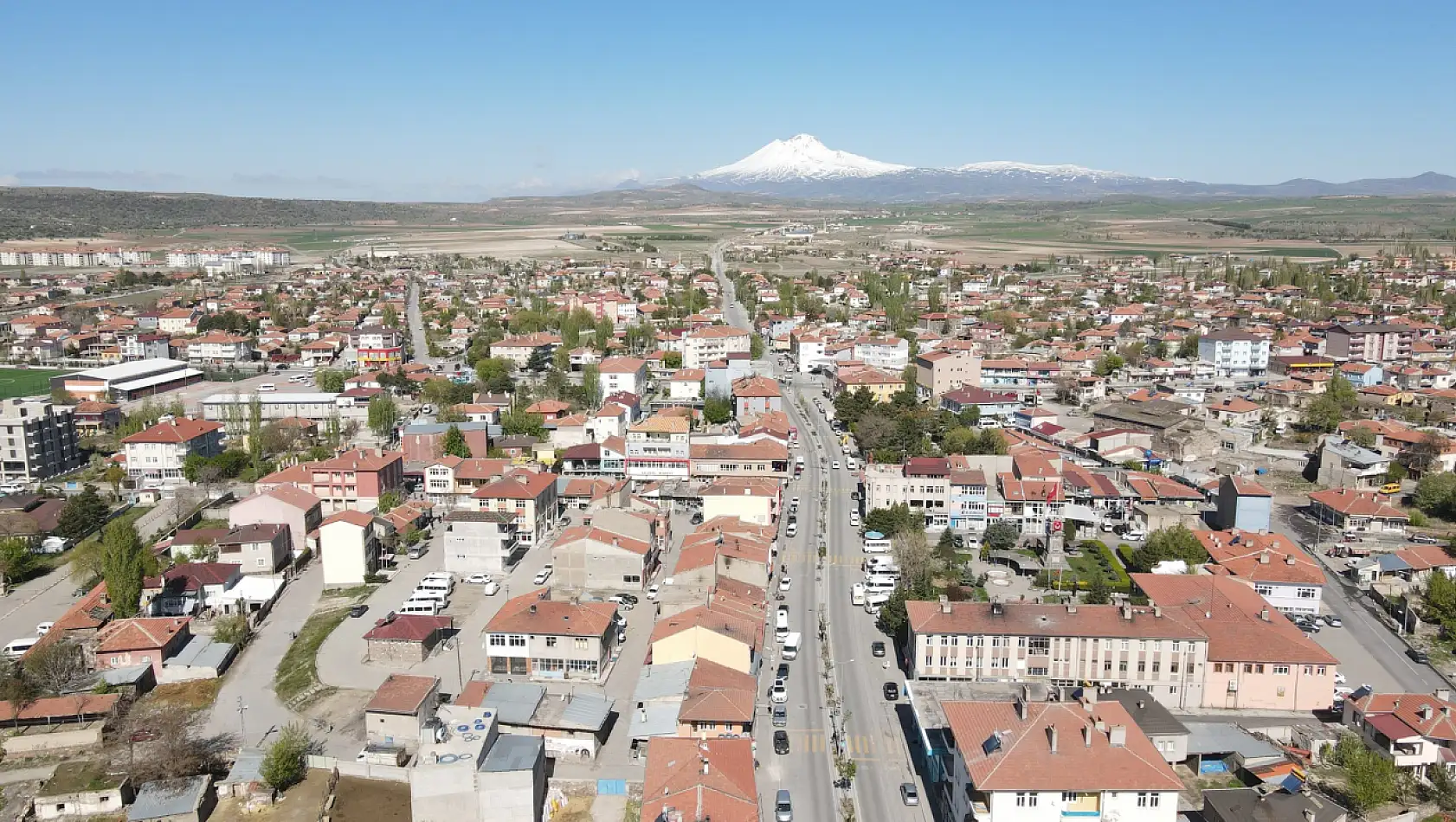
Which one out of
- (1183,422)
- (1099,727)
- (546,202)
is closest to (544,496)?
(1099,727)

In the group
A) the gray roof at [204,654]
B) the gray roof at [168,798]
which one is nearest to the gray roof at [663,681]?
the gray roof at [168,798]

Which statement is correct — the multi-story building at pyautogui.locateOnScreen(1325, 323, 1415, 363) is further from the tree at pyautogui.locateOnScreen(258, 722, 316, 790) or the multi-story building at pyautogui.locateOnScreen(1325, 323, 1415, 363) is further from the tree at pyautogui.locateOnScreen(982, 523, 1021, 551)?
the tree at pyautogui.locateOnScreen(258, 722, 316, 790)

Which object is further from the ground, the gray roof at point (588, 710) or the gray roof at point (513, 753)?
the gray roof at point (513, 753)

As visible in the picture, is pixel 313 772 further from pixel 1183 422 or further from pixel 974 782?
pixel 1183 422

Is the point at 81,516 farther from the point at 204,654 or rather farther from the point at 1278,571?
the point at 1278,571

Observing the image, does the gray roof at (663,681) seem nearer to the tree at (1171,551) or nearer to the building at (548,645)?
the building at (548,645)

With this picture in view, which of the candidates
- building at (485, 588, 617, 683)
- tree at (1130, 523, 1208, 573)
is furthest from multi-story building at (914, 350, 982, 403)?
building at (485, 588, 617, 683)
